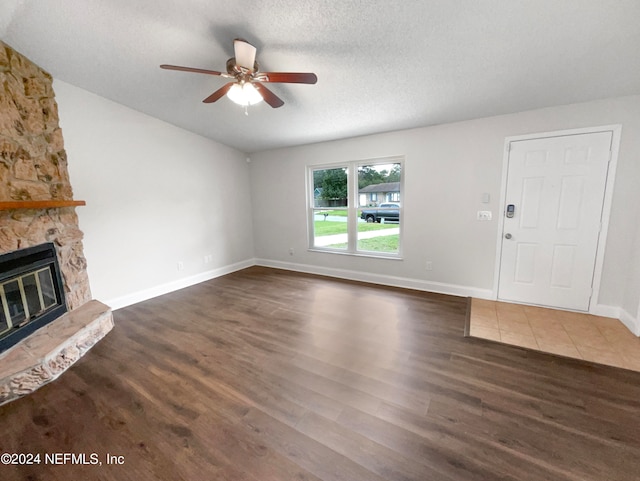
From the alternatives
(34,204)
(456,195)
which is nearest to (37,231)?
(34,204)

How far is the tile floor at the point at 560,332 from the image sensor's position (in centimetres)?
224

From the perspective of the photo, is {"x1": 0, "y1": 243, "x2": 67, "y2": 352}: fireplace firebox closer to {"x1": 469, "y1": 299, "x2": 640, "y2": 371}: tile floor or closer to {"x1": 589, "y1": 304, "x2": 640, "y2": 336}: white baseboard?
{"x1": 469, "y1": 299, "x2": 640, "y2": 371}: tile floor

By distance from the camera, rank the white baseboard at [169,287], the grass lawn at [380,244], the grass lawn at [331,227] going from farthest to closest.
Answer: the grass lawn at [331,227], the grass lawn at [380,244], the white baseboard at [169,287]

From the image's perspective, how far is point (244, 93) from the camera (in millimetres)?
2371

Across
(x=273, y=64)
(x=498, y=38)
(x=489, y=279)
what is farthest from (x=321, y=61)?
(x=489, y=279)

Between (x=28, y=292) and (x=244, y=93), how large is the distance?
2.78 m

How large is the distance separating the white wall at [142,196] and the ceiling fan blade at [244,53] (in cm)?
239

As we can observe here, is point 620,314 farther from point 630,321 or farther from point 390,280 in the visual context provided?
point 390,280

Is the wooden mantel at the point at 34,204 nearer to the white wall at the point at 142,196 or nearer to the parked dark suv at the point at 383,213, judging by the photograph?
the white wall at the point at 142,196

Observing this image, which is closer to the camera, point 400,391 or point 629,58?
point 400,391

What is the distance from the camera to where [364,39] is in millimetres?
2043

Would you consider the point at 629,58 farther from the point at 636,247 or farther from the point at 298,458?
the point at 298,458

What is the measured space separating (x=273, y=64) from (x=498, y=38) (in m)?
1.88

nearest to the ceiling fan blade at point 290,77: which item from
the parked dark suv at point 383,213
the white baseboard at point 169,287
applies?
the parked dark suv at point 383,213
